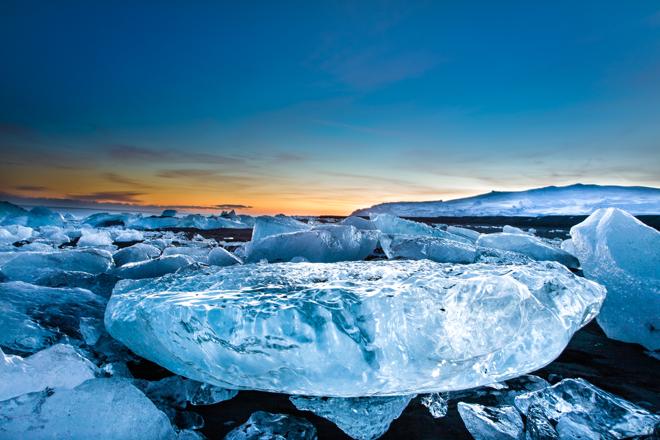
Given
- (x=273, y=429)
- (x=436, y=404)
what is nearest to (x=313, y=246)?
(x=436, y=404)

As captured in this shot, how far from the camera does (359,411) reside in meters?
1.41

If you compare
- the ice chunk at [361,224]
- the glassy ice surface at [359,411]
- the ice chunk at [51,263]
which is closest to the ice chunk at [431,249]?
the ice chunk at [361,224]

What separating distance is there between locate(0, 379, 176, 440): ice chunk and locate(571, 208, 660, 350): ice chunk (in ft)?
8.87

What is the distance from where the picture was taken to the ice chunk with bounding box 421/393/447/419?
4.80 ft

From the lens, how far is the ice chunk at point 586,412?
1.26 m

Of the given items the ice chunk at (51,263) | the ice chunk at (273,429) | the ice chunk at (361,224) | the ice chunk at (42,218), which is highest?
the ice chunk at (361,224)

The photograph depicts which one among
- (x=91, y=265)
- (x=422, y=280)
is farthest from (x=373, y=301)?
(x=91, y=265)

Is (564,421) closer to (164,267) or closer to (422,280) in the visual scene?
(422,280)

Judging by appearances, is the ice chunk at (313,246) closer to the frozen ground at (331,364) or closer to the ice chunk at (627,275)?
the frozen ground at (331,364)

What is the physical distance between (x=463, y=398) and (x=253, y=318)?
1.01m

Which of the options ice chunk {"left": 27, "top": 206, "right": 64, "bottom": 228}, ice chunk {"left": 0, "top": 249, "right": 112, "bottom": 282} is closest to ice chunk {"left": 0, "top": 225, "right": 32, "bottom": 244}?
ice chunk {"left": 0, "top": 249, "right": 112, "bottom": 282}

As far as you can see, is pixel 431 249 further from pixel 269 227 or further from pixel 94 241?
pixel 94 241

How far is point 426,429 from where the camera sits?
53.6 inches

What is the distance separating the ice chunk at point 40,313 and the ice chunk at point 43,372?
1.89ft
